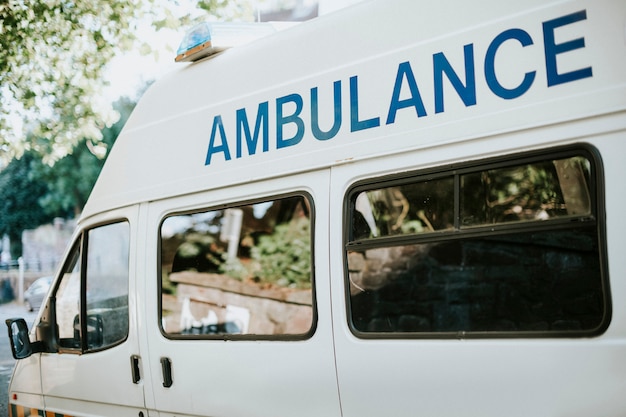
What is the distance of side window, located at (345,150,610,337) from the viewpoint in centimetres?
235

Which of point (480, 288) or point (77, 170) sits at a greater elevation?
point (77, 170)

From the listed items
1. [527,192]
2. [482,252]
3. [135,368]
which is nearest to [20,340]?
[135,368]

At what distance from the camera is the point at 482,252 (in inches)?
103

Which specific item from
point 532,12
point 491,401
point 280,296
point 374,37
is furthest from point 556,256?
point 280,296

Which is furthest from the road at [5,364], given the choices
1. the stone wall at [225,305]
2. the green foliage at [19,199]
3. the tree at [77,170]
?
the green foliage at [19,199]

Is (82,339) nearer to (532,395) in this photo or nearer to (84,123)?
(532,395)

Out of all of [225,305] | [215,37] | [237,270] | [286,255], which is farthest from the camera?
[225,305]

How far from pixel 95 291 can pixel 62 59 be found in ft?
25.0

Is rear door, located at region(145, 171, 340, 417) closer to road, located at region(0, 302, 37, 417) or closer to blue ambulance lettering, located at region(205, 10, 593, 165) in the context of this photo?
blue ambulance lettering, located at region(205, 10, 593, 165)

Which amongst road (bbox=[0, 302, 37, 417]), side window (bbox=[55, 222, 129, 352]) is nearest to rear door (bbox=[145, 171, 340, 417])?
side window (bbox=[55, 222, 129, 352])

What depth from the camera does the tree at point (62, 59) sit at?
9.86 m

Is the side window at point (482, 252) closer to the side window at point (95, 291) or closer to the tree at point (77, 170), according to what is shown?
the side window at point (95, 291)

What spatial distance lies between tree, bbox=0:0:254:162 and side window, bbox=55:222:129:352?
5.98 metres

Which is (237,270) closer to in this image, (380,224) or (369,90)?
(380,224)
